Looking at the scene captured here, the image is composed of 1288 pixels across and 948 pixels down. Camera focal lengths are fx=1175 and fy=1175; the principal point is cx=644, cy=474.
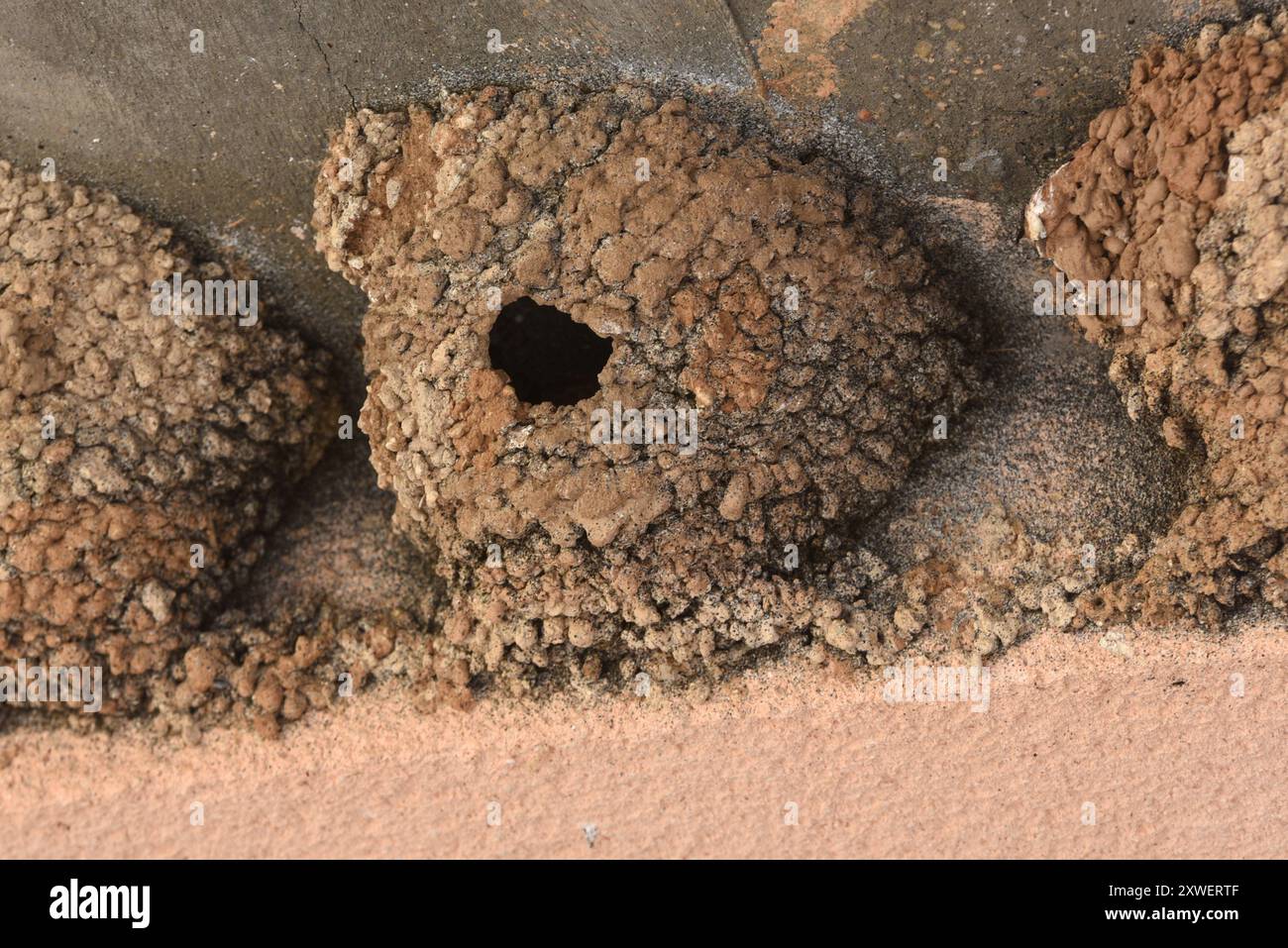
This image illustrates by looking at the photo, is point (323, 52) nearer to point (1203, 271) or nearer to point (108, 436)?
point (108, 436)

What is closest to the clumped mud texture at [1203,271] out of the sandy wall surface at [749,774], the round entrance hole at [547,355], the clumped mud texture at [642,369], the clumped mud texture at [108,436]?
the sandy wall surface at [749,774]

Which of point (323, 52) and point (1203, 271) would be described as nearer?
point (1203, 271)

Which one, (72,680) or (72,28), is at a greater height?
(72,28)

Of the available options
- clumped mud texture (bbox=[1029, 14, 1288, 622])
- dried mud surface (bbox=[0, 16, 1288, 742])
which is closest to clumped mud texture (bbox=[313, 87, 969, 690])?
dried mud surface (bbox=[0, 16, 1288, 742])

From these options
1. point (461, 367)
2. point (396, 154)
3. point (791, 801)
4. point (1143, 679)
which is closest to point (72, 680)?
point (461, 367)

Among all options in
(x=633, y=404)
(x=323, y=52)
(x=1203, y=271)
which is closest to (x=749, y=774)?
(x=633, y=404)

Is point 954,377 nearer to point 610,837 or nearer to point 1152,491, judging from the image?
point 1152,491

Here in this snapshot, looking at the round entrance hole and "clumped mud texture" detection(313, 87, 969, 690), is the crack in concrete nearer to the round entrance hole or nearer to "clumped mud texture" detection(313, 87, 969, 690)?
"clumped mud texture" detection(313, 87, 969, 690)
